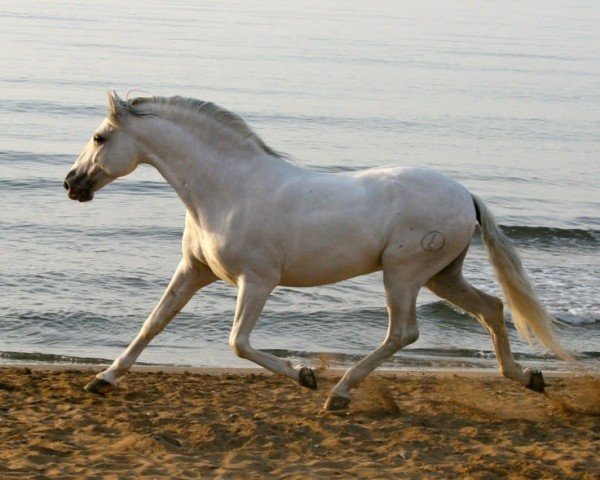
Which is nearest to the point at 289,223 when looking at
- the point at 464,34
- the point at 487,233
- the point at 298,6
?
the point at 487,233

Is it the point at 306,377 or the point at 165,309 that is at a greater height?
the point at 165,309

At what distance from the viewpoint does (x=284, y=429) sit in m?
6.39

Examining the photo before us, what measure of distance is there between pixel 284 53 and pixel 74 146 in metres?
19.3

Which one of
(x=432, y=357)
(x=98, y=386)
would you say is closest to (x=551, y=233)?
(x=432, y=357)

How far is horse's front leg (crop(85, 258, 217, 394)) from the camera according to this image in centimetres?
710

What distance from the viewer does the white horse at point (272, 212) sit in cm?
670

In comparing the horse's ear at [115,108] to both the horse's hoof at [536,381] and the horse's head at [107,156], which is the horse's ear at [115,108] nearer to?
the horse's head at [107,156]

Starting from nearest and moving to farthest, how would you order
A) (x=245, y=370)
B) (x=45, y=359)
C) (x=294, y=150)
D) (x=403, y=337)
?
(x=403, y=337) → (x=245, y=370) → (x=45, y=359) → (x=294, y=150)

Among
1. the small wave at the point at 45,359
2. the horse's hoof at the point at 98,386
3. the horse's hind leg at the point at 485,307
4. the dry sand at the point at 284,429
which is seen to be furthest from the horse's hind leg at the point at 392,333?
the small wave at the point at 45,359

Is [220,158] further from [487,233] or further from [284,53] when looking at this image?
[284,53]

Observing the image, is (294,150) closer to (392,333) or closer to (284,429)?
(392,333)

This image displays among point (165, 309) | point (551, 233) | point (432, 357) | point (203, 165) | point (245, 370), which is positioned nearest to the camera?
point (203, 165)

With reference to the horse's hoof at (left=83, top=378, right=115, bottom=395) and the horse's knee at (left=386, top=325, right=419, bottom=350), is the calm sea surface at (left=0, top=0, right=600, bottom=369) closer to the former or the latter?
the horse's knee at (left=386, top=325, right=419, bottom=350)

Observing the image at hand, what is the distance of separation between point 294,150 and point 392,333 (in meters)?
15.6
